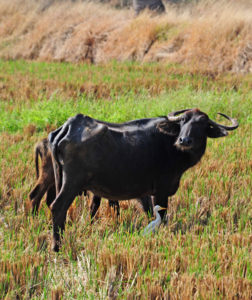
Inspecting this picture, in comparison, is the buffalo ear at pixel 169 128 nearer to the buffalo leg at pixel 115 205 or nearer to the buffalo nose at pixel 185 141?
the buffalo nose at pixel 185 141

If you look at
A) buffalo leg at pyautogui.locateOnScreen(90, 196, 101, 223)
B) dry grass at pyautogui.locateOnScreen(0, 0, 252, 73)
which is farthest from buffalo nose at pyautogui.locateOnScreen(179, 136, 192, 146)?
dry grass at pyautogui.locateOnScreen(0, 0, 252, 73)

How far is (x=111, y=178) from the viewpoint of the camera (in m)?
3.22

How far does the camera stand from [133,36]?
1388 centimetres

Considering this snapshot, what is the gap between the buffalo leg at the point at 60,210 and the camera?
→ 3182 mm

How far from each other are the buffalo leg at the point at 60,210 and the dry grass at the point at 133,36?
8.61 m

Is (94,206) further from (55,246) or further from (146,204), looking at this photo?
(55,246)

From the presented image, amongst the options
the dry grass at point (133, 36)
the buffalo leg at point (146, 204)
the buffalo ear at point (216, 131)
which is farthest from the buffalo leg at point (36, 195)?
the dry grass at point (133, 36)

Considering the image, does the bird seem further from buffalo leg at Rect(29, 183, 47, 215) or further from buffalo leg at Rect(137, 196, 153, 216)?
buffalo leg at Rect(29, 183, 47, 215)

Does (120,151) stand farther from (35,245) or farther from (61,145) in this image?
(35,245)

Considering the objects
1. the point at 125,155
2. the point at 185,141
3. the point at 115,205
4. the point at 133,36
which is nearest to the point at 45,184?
the point at 115,205

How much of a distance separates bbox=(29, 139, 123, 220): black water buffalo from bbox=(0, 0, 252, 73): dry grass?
320 inches

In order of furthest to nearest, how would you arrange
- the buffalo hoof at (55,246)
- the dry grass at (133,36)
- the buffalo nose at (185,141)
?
the dry grass at (133,36) → the buffalo hoof at (55,246) → the buffalo nose at (185,141)

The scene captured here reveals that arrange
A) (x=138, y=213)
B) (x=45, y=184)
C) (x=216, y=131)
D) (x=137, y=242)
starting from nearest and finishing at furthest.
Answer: (x=137, y=242)
(x=216, y=131)
(x=45, y=184)
(x=138, y=213)

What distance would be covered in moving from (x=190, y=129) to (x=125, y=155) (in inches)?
18.4
